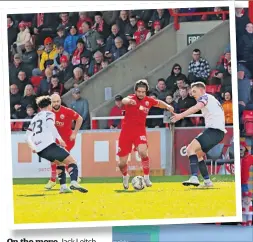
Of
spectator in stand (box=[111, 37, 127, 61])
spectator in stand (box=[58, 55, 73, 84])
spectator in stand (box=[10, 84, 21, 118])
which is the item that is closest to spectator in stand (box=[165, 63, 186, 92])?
spectator in stand (box=[111, 37, 127, 61])

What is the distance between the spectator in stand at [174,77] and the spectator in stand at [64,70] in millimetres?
719

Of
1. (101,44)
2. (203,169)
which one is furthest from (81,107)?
(203,169)

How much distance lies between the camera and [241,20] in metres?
4.12

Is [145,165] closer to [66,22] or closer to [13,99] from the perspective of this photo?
[13,99]

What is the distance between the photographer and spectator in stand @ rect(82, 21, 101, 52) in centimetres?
409

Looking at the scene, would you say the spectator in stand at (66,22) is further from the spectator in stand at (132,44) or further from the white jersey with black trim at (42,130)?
the white jersey with black trim at (42,130)

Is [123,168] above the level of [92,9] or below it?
below

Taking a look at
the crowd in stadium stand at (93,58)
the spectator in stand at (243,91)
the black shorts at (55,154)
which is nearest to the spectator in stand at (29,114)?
the crowd in stadium stand at (93,58)

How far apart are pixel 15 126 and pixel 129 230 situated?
1.15m

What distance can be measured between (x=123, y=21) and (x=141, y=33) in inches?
6.3

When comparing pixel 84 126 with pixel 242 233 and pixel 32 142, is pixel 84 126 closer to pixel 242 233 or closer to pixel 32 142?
pixel 32 142

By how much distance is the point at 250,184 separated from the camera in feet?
13.9

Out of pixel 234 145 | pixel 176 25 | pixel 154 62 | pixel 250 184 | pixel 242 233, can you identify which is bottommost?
pixel 242 233

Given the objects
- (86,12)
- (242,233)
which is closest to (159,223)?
(242,233)
